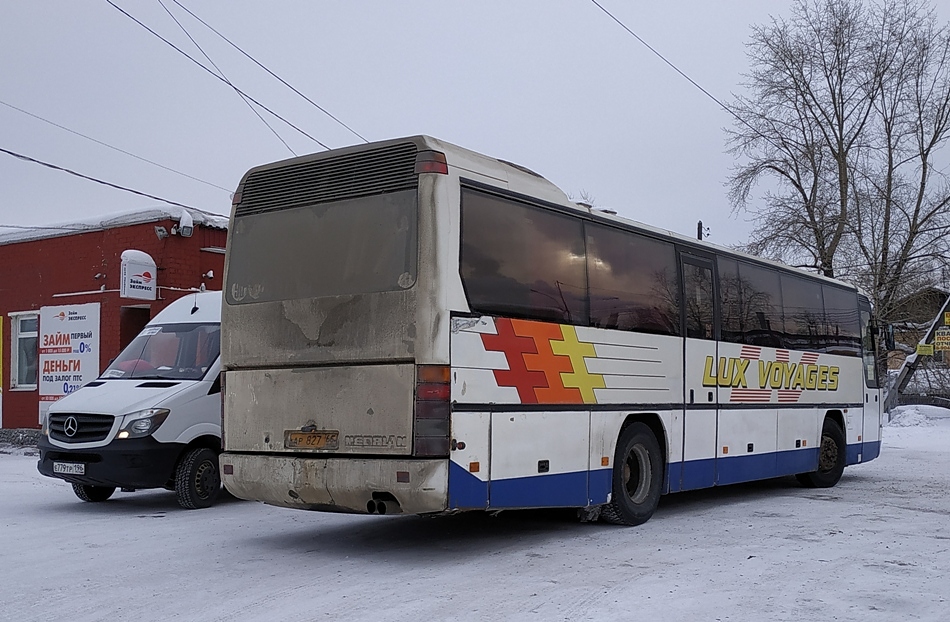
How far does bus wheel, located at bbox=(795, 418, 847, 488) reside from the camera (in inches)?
586

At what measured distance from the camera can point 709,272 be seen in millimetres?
12016

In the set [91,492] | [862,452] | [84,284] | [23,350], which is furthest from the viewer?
[23,350]

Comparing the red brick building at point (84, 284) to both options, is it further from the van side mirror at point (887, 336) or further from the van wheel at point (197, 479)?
the van side mirror at point (887, 336)

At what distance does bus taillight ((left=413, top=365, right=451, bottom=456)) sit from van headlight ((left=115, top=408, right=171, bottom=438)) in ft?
15.6

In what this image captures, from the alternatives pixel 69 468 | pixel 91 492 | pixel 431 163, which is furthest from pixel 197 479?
pixel 431 163

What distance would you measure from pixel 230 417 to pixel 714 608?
4.72 meters

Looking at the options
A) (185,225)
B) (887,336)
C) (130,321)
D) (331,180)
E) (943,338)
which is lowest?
(887,336)

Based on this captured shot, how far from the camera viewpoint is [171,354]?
12.8 meters

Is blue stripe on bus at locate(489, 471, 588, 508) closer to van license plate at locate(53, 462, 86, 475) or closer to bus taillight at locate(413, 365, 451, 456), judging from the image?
bus taillight at locate(413, 365, 451, 456)

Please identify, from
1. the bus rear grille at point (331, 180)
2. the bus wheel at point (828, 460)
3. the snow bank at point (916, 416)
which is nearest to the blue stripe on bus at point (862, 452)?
the bus wheel at point (828, 460)

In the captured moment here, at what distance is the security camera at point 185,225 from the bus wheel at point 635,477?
13215mm

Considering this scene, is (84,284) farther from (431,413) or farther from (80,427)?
(431,413)

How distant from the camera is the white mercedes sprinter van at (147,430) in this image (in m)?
11.3

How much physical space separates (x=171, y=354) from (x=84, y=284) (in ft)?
34.2
